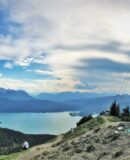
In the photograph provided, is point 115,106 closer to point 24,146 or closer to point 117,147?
point 24,146

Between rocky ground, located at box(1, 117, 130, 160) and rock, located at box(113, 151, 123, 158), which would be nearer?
rock, located at box(113, 151, 123, 158)

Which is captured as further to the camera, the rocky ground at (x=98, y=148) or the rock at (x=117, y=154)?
the rocky ground at (x=98, y=148)

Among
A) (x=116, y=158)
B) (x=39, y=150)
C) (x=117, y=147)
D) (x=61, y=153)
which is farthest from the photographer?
(x=39, y=150)

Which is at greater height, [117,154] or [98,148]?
[98,148]

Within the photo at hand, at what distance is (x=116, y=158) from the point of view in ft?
118

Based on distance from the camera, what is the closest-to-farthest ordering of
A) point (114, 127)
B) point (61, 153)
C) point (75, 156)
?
1. point (75, 156)
2. point (61, 153)
3. point (114, 127)

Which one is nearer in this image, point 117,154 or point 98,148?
point 117,154

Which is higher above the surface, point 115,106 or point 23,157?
point 115,106

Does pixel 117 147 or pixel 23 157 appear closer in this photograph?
pixel 117 147

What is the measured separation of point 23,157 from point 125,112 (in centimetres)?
6010

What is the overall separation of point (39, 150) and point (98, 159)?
19470 mm

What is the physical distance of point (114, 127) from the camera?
5150 cm

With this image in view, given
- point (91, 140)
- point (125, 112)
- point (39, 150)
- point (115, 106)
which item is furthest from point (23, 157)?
point (125, 112)

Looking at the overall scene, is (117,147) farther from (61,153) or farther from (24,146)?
(24,146)
